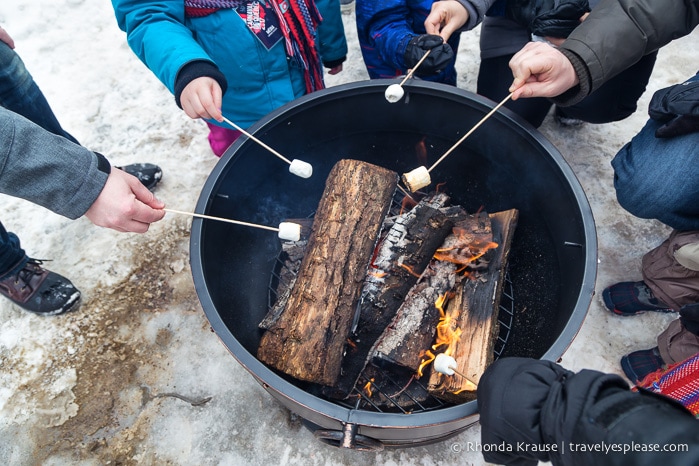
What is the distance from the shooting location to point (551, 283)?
190cm

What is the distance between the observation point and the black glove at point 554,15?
2115 mm

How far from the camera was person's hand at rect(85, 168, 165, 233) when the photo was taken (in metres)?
1.52

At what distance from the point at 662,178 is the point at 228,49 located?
2.24m

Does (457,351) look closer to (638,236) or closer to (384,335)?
(384,335)

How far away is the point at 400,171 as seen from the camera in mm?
2451

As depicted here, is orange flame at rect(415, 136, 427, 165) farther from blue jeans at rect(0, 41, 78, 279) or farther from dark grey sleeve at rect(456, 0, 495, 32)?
blue jeans at rect(0, 41, 78, 279)

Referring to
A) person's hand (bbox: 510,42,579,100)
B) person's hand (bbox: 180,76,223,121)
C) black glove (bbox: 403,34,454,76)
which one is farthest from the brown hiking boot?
person's hand (bbox: 510,42,579,100)

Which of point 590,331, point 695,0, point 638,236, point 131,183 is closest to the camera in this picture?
point 131,183

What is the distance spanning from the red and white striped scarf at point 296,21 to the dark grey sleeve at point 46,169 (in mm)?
966

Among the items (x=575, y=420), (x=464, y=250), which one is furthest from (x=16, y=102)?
(x=575, y=420)

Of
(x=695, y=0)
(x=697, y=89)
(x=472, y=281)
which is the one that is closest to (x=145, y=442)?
(x=472, y=281)

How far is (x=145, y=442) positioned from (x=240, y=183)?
1493mm

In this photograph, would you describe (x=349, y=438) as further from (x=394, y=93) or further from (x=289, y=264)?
(x=394, y=93)

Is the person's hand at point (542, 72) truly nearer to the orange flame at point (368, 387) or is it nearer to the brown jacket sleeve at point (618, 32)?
the brown jacket sleeve at point (618, 32)
